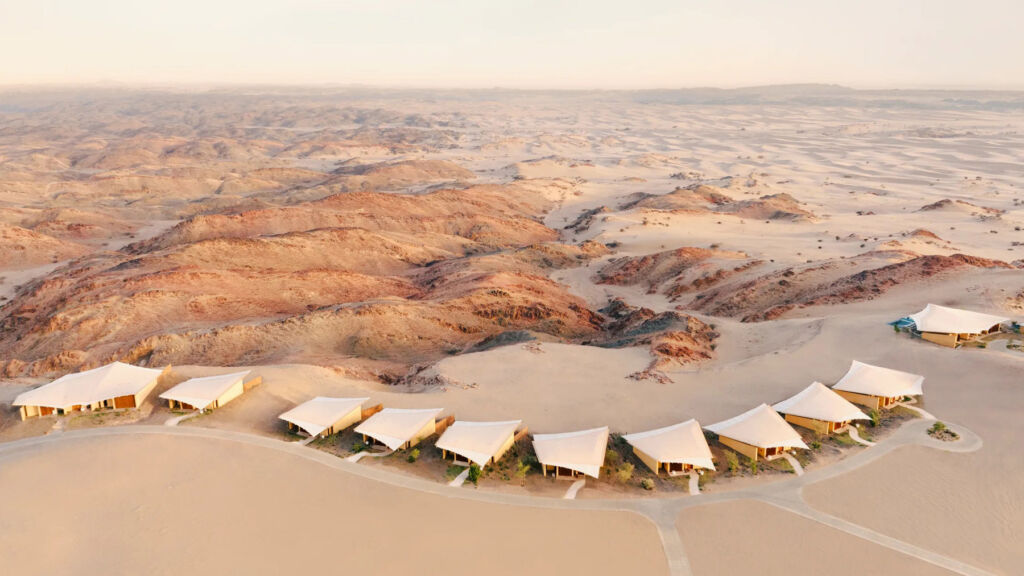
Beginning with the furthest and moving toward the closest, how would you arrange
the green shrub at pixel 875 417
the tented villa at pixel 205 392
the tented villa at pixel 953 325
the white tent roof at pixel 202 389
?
the tented villa at pixel 953 325, the tented villa at pixel 205 392, the white tent roof at pixel 202 389, the green shrub at pixel 875 417

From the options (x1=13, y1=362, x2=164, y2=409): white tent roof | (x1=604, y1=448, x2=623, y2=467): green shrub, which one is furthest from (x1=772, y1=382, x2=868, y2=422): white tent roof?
(x1=13, y1=362, x2=164, y2=409): white tent roof

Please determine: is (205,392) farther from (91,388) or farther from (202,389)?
(91,388)

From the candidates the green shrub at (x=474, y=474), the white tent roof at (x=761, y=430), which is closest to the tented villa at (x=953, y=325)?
the white tent roof at (x=761, y=430)

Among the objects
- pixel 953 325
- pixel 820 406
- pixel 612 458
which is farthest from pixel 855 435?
pixel 953 325

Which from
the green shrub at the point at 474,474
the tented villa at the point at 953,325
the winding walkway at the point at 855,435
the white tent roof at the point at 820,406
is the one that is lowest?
the green shrub at the point at 474,474

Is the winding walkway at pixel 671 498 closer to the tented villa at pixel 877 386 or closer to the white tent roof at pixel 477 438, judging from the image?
the tented villa at pixel 877 386
